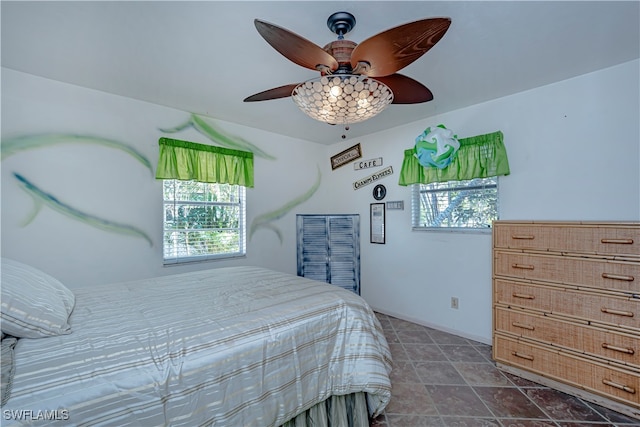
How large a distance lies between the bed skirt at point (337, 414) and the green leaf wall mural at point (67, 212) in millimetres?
2282

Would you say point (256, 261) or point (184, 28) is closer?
point (184, 28)

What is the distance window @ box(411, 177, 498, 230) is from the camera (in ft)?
9.61

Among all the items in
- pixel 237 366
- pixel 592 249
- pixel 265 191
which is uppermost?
pixel 265 191

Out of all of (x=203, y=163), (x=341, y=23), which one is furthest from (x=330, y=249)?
(x=341, y=23)

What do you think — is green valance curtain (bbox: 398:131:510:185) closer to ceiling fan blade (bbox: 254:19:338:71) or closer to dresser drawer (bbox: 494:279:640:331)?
dresser drawer (bbox: 494:279:640:331)

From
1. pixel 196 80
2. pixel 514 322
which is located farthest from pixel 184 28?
pixel 514 322

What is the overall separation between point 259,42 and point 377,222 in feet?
8.55

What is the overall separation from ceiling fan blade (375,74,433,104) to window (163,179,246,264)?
2.35m

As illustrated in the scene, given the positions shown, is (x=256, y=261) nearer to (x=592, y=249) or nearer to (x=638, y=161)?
(x=592, y=249)

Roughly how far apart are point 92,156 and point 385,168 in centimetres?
311

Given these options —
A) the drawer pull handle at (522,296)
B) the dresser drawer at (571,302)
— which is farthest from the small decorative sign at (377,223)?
the drawer pull handle at (522,296)

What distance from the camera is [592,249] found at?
6.42 feet

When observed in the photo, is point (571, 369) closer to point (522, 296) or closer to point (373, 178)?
point (522, 296)

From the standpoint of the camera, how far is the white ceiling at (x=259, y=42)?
1577mm
